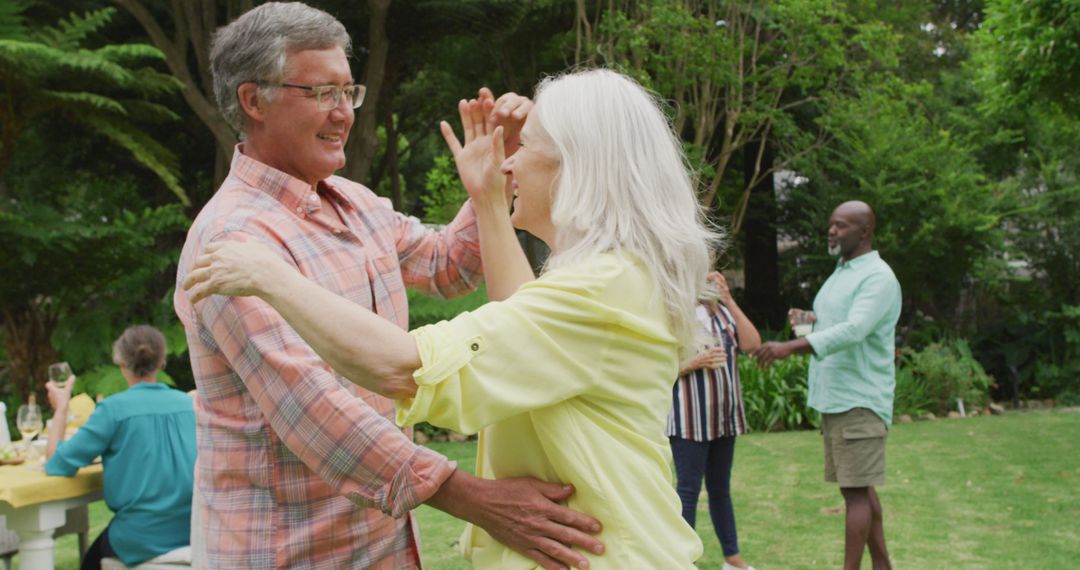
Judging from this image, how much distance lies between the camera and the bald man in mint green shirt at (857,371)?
556 cm

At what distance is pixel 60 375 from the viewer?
18.5 feet

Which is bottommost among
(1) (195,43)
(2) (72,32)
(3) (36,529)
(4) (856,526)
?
(4) (856,526)

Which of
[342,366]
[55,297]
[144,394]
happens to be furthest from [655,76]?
[342,366]

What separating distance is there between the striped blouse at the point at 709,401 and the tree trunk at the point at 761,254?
33.5ft

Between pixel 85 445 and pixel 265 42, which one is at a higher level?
pixel 265 42

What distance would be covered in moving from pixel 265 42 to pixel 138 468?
3.34m

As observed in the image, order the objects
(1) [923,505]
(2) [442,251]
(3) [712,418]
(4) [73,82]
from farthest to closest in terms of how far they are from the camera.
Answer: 1. (4) [73,82]
2. (1) [923,505]
3. (3) [712,418]
4. (2) [442,251]

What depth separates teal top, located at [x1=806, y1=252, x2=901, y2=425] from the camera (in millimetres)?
5531

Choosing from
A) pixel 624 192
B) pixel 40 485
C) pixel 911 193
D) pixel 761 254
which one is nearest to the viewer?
pixel 624 192

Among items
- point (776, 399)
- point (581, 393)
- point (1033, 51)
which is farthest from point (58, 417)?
point (776, 399)

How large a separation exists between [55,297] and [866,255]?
27.6 ft

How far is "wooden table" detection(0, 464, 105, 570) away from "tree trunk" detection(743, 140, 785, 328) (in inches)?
487

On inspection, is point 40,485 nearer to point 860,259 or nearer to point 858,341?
point 858,341

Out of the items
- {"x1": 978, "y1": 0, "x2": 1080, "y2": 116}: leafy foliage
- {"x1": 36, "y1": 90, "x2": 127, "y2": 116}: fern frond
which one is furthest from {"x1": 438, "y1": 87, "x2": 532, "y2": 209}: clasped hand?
{"x1": 36, "y1": 90, "x2": 127, "y2": 116}: fern frond
